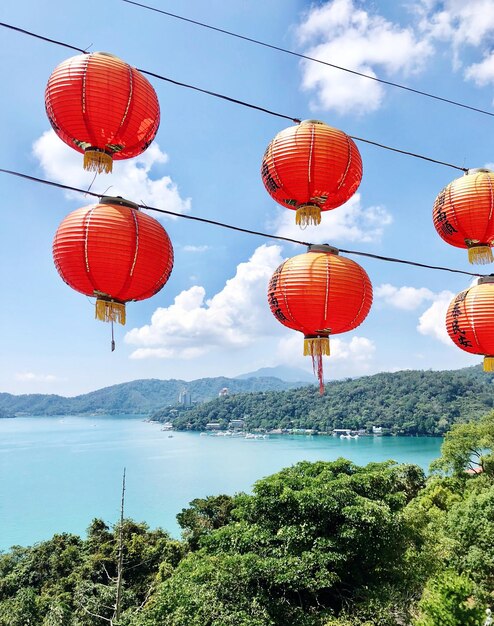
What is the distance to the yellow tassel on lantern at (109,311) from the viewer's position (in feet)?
6.46

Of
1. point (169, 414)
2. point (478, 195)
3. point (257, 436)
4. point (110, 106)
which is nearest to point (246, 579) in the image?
point (478, 195)

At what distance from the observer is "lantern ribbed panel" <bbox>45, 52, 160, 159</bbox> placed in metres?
1.93

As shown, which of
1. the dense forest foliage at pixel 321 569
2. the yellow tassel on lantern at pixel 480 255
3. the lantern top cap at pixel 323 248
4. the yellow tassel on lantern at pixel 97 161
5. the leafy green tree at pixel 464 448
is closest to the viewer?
the yellow tassel on lantern at pixel 97 161

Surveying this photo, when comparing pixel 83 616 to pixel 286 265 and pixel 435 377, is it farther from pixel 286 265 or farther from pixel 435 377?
pixel 435 377

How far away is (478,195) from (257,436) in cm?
5716

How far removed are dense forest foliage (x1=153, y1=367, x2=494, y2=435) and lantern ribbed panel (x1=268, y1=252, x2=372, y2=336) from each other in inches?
2034

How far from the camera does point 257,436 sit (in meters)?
57.3

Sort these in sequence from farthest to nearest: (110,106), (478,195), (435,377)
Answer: (435,377) < (478,195) < (110,106)

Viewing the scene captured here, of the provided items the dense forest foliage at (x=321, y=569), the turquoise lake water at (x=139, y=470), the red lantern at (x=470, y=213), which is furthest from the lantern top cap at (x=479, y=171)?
the turquoise lake water at (x=139, y=470)

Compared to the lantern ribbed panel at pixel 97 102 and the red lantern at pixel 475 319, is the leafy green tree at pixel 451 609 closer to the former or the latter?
the red lantern at pixel 475 319

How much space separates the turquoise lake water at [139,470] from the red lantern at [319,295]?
1962cm

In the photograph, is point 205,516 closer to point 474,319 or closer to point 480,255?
point 474,319

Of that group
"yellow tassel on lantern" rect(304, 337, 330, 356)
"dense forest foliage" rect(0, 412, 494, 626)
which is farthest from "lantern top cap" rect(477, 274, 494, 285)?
"dense forest foliage" rect(0, 412, 494, 626)

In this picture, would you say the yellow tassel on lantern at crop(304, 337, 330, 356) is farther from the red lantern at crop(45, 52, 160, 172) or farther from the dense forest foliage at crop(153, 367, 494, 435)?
the dense forest foliage at crop(153, 367, 494, 435)
